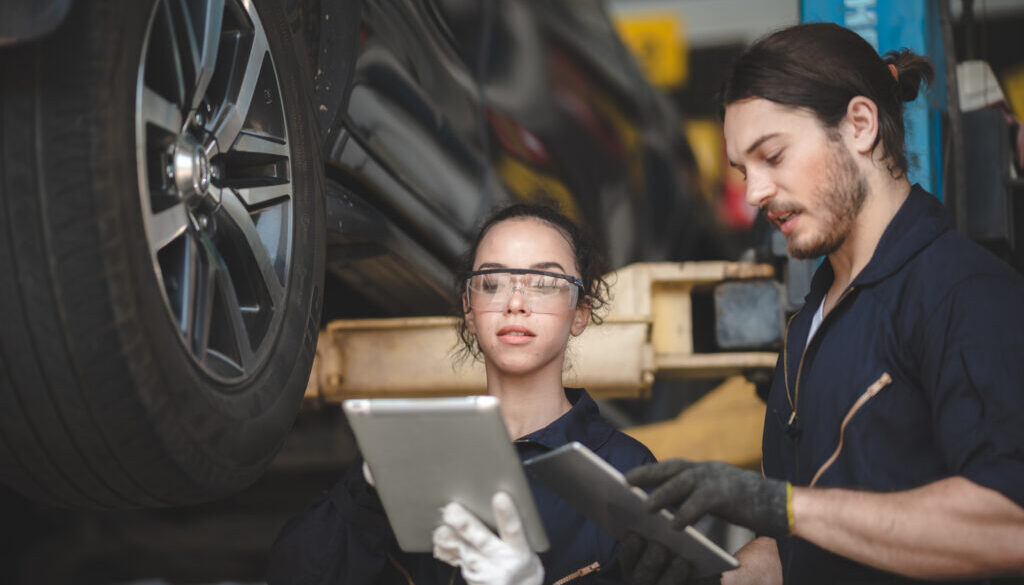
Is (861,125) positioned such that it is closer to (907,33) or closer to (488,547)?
(488,547)

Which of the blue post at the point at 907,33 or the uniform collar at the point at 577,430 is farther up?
the blue post at the point at 907,33

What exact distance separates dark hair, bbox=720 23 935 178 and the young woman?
44 centimetres

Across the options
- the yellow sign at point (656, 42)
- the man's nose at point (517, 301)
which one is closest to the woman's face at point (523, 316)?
the man's nose at point (517, 301)

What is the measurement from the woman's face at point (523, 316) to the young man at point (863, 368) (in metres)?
0.37

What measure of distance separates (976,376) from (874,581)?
333 mm

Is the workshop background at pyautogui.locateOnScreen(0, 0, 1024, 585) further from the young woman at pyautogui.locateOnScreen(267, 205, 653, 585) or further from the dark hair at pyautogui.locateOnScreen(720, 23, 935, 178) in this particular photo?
the young woman at pyautogui.locateOnScreen(267, 205, 653, 585)

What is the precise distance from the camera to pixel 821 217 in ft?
5.06

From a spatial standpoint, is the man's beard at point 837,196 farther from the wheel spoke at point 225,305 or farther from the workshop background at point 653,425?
the wheel spoke at point 225,305

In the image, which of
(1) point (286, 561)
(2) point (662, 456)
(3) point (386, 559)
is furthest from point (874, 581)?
(2) point (662, 456)

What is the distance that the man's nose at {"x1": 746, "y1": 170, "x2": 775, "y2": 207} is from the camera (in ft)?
5.11

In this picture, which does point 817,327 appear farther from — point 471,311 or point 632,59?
point 632,59

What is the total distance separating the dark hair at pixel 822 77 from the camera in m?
1.56

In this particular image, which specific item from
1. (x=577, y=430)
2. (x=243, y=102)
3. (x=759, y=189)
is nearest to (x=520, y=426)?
(x=577, y=430)

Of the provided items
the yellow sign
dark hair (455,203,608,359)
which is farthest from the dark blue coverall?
the yellow sign
